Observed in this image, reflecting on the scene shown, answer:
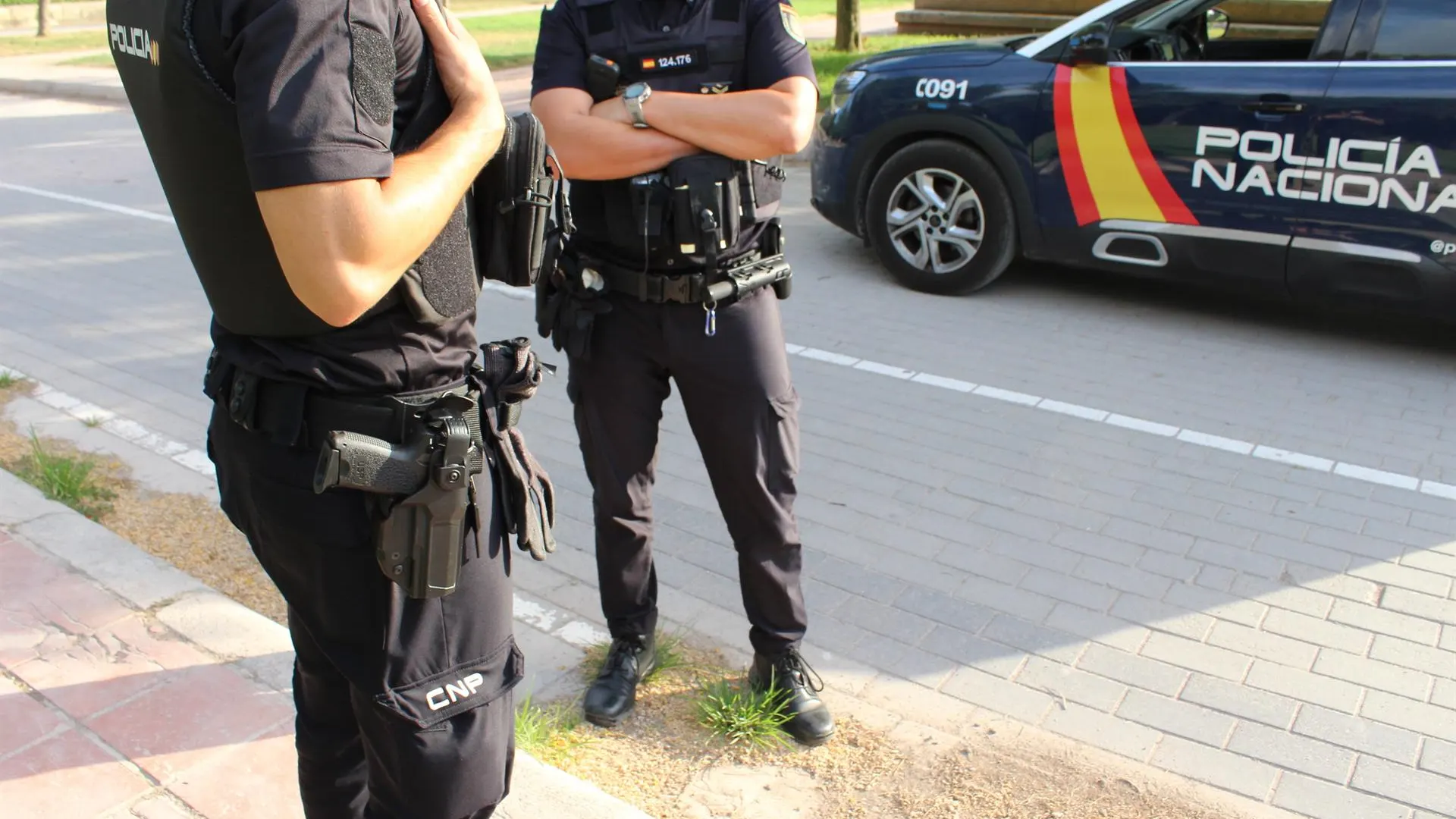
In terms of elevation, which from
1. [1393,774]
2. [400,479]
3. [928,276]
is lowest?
[1393,774]

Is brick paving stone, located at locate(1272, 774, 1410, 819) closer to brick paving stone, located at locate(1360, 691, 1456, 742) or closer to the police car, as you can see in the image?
brick paving stone, located at locate(1360, 691, 1456, 742)

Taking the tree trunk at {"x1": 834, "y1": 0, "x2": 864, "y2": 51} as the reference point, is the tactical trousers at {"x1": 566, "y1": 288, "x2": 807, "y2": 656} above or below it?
below

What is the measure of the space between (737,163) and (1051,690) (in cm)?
157

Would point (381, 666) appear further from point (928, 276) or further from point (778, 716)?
point (928, 276)

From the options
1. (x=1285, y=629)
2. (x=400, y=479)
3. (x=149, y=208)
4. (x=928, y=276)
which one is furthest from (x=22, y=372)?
(x=1285, y=629)

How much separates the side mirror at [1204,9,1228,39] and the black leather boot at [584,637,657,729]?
194 inches

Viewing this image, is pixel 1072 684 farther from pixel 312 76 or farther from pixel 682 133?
pixel 312 76

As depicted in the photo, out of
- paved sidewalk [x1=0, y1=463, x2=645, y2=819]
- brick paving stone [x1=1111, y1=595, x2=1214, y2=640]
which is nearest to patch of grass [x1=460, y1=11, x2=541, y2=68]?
paved sidewalk [x1=0, y1=463, x2=645, y2=819]

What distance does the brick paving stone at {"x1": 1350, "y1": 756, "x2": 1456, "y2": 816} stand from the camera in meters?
2.72

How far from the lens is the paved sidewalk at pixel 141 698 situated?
100.0 inches

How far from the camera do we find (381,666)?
6.00 feet

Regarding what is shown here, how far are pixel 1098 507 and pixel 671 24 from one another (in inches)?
89.0

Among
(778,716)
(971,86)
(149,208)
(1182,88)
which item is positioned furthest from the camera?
(149,208)

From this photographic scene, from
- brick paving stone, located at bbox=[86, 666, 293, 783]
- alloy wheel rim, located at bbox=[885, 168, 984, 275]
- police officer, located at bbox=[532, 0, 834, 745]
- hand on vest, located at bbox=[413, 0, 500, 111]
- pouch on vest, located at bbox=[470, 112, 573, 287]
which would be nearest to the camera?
hand on vest, located at bbox=[413, 0, 500, 111]
